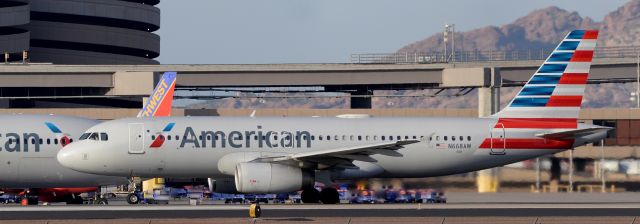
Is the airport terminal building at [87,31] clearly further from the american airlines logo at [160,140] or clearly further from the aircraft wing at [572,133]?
the aircraft wing at [572,133]

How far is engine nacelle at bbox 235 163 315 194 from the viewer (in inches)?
1815

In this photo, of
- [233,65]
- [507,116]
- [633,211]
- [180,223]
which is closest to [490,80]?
[233,65]

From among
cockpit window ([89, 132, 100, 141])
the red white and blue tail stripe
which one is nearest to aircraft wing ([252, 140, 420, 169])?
the red white and blue tail stripe

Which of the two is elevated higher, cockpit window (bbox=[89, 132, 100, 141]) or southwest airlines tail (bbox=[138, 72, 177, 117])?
southwest airlines tail (bbox=[138, 72, 177, 117])

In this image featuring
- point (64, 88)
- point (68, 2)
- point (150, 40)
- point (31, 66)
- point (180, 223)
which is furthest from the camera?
point (150, 40)

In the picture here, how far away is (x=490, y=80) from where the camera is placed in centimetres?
10638

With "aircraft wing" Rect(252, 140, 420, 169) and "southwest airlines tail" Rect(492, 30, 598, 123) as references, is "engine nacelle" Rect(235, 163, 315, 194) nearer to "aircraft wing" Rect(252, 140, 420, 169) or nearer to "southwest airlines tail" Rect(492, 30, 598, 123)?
"aircraft wing" Rect(252, 140, 420, 169)

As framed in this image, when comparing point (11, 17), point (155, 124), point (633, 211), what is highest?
point (11, 17)

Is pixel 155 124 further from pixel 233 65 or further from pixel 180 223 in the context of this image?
pixel 233 65

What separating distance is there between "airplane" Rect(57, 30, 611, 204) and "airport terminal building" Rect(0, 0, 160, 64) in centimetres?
9814

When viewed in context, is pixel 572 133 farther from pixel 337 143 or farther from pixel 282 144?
Answer: pixel 282 144

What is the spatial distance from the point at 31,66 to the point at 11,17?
34.0m

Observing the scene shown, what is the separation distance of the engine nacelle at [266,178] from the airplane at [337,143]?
37mm

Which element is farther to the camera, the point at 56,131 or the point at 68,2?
the point at 68,2
